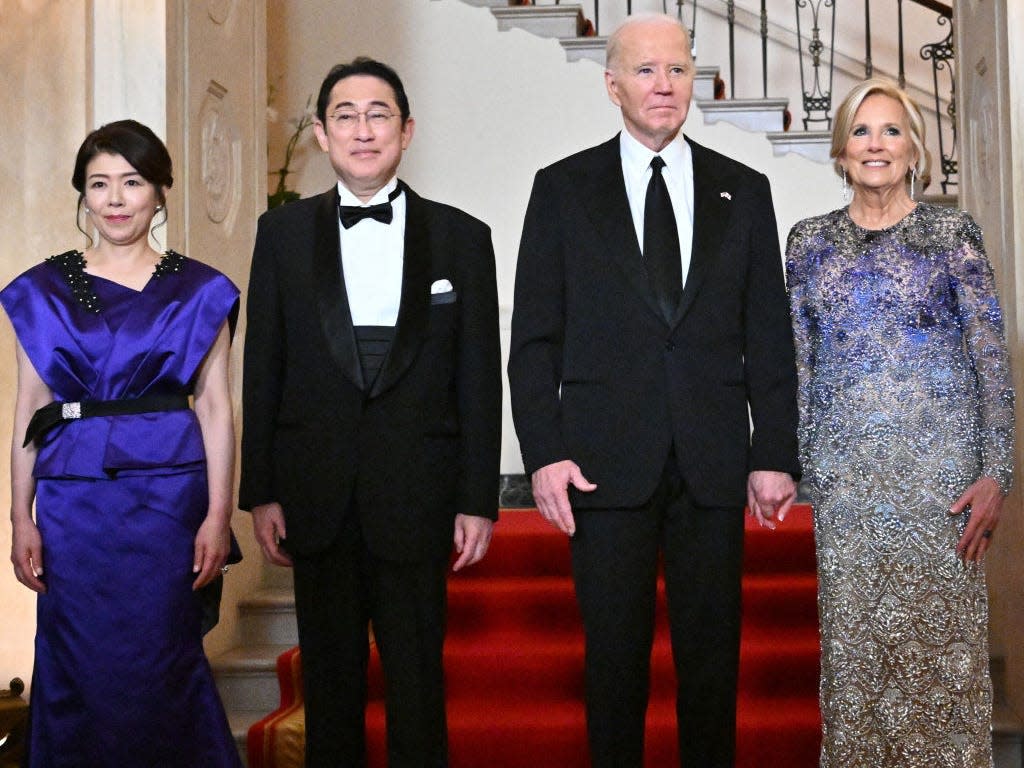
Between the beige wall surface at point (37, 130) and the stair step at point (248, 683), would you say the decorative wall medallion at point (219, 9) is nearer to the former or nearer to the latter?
the beige wall surface at point (37, 130)

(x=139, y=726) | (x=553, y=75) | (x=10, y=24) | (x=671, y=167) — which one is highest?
(x=553, y=75)

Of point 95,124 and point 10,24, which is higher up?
point 10,24

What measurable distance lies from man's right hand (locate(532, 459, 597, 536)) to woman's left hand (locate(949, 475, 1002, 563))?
86cm

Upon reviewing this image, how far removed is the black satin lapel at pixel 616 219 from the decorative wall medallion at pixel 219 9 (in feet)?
6.58

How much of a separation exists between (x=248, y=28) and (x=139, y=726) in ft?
8.98

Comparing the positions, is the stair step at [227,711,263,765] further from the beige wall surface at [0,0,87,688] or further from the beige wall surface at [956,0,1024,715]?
the beige wall surface at [956,0,1024,715]

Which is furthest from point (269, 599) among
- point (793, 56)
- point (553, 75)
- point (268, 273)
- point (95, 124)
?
point (793, 56)

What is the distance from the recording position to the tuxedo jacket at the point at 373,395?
2.49 metres

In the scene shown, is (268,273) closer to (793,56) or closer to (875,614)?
(875,614)

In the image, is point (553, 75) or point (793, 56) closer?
point (553, 75)

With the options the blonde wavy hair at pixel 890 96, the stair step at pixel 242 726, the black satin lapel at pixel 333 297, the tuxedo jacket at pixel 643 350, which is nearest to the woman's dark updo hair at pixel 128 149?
the black satin lapel at pixel 333 297

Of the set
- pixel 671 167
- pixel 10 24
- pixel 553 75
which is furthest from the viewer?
pixel 553 75

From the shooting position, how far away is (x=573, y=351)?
2.54m

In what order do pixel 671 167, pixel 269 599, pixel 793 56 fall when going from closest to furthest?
pixel 671 167 < pixel 269 599 < pixel 793 56
